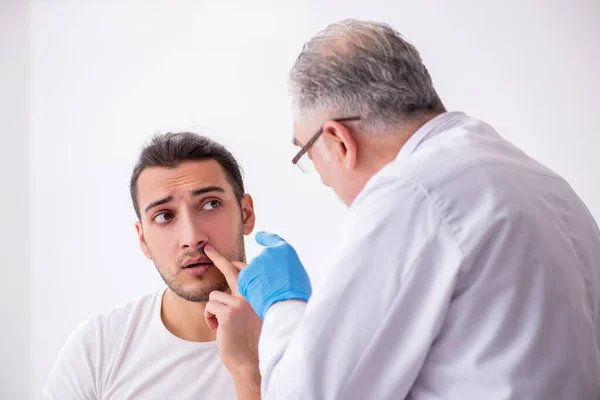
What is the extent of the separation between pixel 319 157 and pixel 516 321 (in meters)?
0.50

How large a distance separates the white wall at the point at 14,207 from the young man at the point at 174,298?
1704 mm

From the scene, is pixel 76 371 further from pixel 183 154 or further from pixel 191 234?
pixel 183 154

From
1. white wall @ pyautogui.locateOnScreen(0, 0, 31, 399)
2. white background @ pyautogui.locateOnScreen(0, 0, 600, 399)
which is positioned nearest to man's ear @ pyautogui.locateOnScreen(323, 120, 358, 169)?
white background @ pyautogui.locateOnScreen(0, 0, 600, 399)

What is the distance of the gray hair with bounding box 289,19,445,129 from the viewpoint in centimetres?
128

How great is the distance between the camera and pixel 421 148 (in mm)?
1211

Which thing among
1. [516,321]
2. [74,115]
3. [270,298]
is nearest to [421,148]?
[516,321]

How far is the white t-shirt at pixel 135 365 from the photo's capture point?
1.86m

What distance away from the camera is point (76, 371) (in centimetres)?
194

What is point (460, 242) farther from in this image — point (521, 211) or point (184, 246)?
point (184, 246)

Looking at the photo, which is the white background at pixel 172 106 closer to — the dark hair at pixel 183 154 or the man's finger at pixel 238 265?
the dark hair at pixel 183 154

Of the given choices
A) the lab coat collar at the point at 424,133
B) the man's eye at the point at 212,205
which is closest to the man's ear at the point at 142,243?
the man's eye at the point at 212,205

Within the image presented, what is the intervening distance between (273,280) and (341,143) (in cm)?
33

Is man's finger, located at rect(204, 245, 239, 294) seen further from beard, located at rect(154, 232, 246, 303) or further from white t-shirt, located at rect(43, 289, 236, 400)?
white t-shirt, located at rect(43, 289, 236, 400)

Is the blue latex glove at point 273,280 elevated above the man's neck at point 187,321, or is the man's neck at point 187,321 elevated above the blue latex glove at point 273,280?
the blue latex glove at point 273,280
